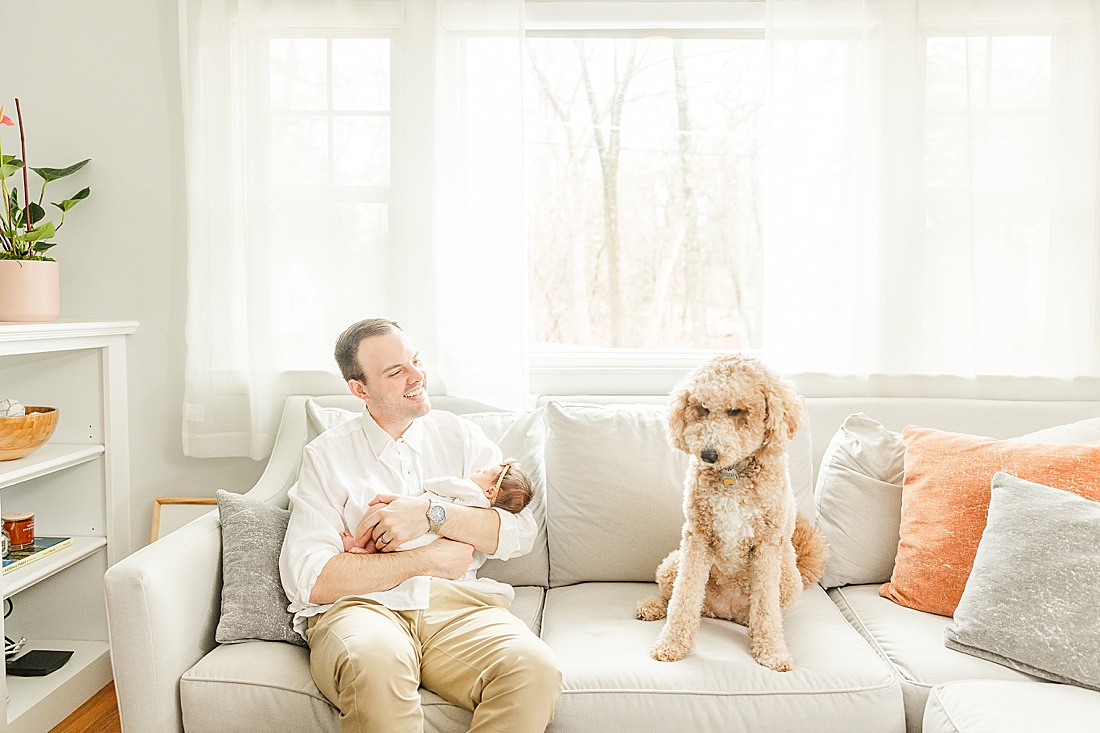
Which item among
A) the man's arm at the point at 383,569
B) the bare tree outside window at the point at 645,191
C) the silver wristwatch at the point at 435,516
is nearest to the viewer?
the man's arm at the point at 383,569

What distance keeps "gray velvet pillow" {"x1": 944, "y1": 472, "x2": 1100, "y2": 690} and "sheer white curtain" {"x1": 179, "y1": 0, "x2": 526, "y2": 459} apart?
134 centimetres

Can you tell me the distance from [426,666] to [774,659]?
72cm

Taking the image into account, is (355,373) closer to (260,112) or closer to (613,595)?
(613,595)

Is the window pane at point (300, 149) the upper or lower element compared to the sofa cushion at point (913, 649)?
upper

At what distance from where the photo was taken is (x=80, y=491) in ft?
8.52

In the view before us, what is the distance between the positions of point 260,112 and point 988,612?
7.75ft

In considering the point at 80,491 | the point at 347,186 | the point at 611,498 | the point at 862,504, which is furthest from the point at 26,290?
the point at 862,504

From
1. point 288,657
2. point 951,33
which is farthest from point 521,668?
point 951,33

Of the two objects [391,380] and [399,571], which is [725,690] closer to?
[399,571]

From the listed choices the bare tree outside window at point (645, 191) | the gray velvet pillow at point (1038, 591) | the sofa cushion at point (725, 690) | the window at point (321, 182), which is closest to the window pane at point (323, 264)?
the window at point (321, 182)

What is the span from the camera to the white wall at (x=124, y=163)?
2.63m

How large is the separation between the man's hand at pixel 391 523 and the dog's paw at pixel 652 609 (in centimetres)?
54

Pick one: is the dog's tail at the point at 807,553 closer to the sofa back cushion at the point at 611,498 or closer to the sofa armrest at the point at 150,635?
the sofa back cushion at the point at 611,498

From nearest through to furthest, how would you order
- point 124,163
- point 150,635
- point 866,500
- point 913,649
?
1. point 150,635
2. point 913,649
3. point 866,500
4. point 124,163
